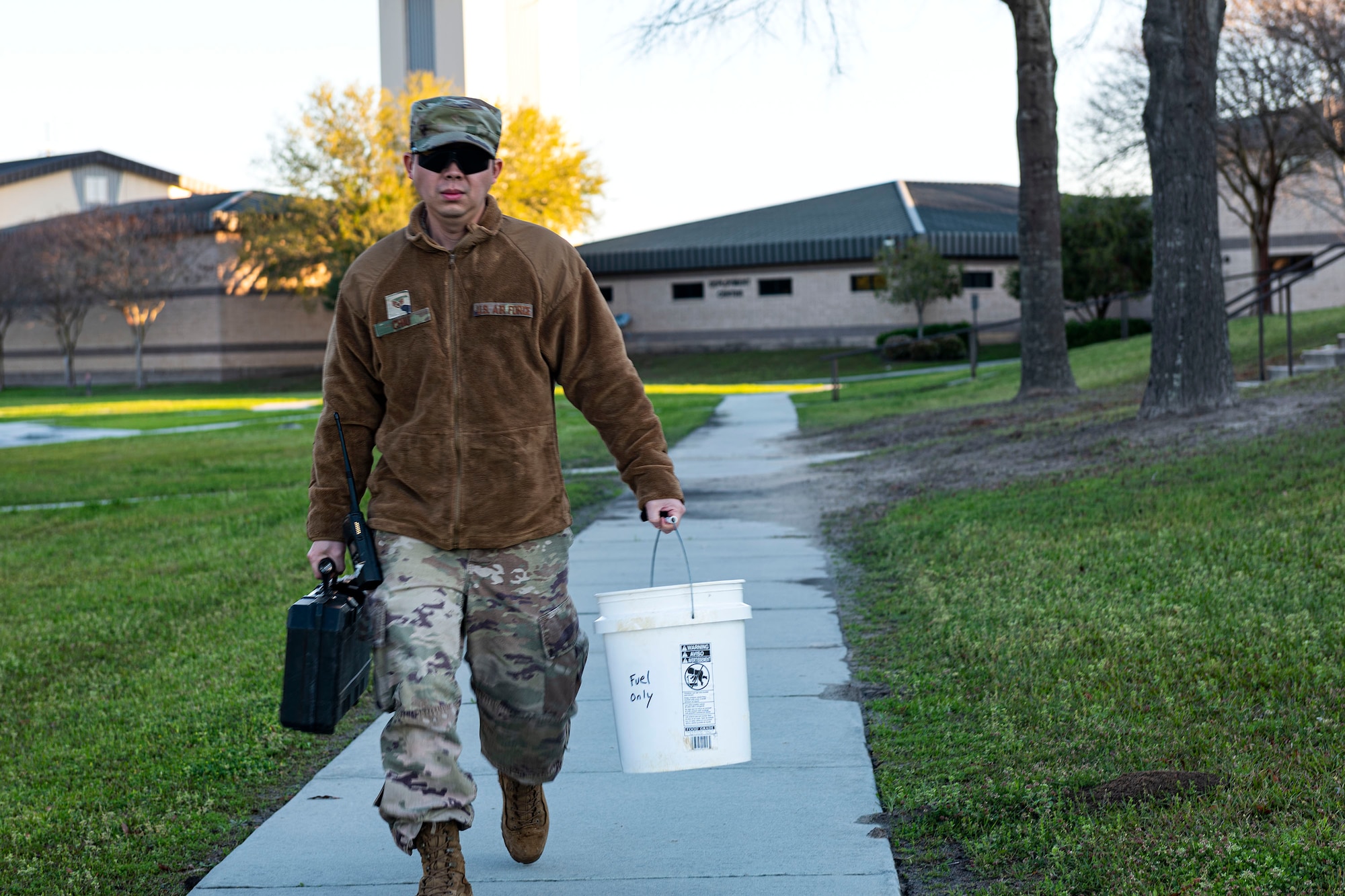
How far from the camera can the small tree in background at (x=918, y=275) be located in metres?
46.9

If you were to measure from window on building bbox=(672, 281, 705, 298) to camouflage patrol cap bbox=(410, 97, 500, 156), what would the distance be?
173 ft

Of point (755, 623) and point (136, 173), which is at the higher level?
point (136, 173)

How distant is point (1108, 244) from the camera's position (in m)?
43.2

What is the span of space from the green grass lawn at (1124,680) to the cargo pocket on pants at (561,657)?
1.09 metres

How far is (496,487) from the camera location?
11.3ft

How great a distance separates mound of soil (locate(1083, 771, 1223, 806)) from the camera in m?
3.84

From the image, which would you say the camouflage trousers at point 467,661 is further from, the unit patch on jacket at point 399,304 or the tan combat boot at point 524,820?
the unit patch on jacket at point 399,304

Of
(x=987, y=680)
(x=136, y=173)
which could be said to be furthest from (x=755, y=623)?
(x=136, y=173)

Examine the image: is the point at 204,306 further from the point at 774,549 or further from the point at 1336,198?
the point at 774,549

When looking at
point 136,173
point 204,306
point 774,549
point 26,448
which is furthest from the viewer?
point 136,173

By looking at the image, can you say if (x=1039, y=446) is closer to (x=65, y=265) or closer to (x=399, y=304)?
(x=399, y=304)

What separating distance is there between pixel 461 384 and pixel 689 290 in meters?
53.3

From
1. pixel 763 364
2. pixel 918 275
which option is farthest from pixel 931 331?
pixel 763 364

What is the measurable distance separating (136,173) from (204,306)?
13814mm
